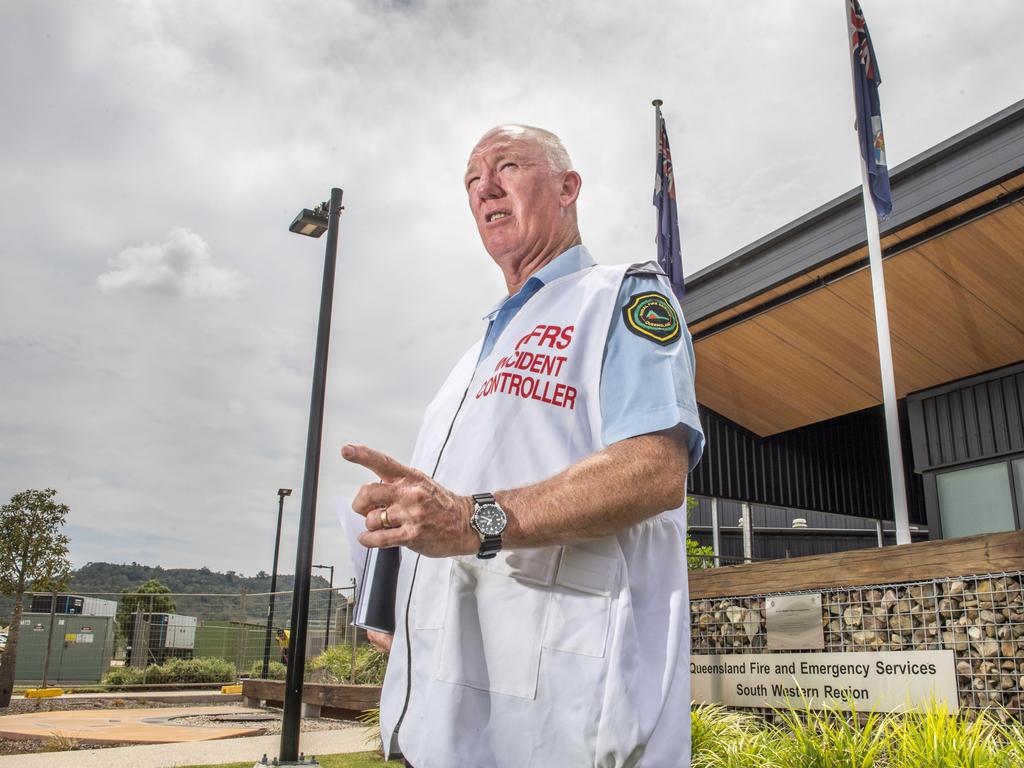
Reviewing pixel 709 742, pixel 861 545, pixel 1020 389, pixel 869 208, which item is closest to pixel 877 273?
pixel 869 208

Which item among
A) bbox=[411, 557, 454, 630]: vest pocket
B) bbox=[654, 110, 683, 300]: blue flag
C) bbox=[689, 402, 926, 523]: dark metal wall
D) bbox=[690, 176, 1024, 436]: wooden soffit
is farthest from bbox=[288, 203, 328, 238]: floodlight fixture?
bbox=[689, 402, 926, 523]: dark metal wall

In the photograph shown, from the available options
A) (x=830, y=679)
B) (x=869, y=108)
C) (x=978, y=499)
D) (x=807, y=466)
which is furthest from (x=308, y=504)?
(x=807, y=466)

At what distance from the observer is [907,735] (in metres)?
3.93

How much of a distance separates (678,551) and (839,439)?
57.1 ft

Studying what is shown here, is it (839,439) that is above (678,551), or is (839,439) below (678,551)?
above

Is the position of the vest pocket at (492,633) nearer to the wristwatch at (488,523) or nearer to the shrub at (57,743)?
the wristwatch at (488,523)

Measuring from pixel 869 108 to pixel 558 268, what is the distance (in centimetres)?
923

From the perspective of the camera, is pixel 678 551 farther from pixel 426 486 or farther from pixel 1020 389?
pixel 1020 389

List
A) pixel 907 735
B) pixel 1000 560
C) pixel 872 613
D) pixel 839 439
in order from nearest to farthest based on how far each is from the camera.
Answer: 1. pixel 907 735
2. pixel 1000 560
3. pixel 872 613
4. pixel 839 439

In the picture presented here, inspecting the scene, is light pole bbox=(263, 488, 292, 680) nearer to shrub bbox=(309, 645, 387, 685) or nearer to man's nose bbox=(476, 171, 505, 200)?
shrub bbox=(309, 645, 387, 685)

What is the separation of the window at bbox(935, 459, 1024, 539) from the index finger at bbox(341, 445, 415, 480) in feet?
43.0

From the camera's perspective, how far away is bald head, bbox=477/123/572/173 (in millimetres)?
1584

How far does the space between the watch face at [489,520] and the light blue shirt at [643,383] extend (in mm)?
192

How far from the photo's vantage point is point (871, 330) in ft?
38.7
